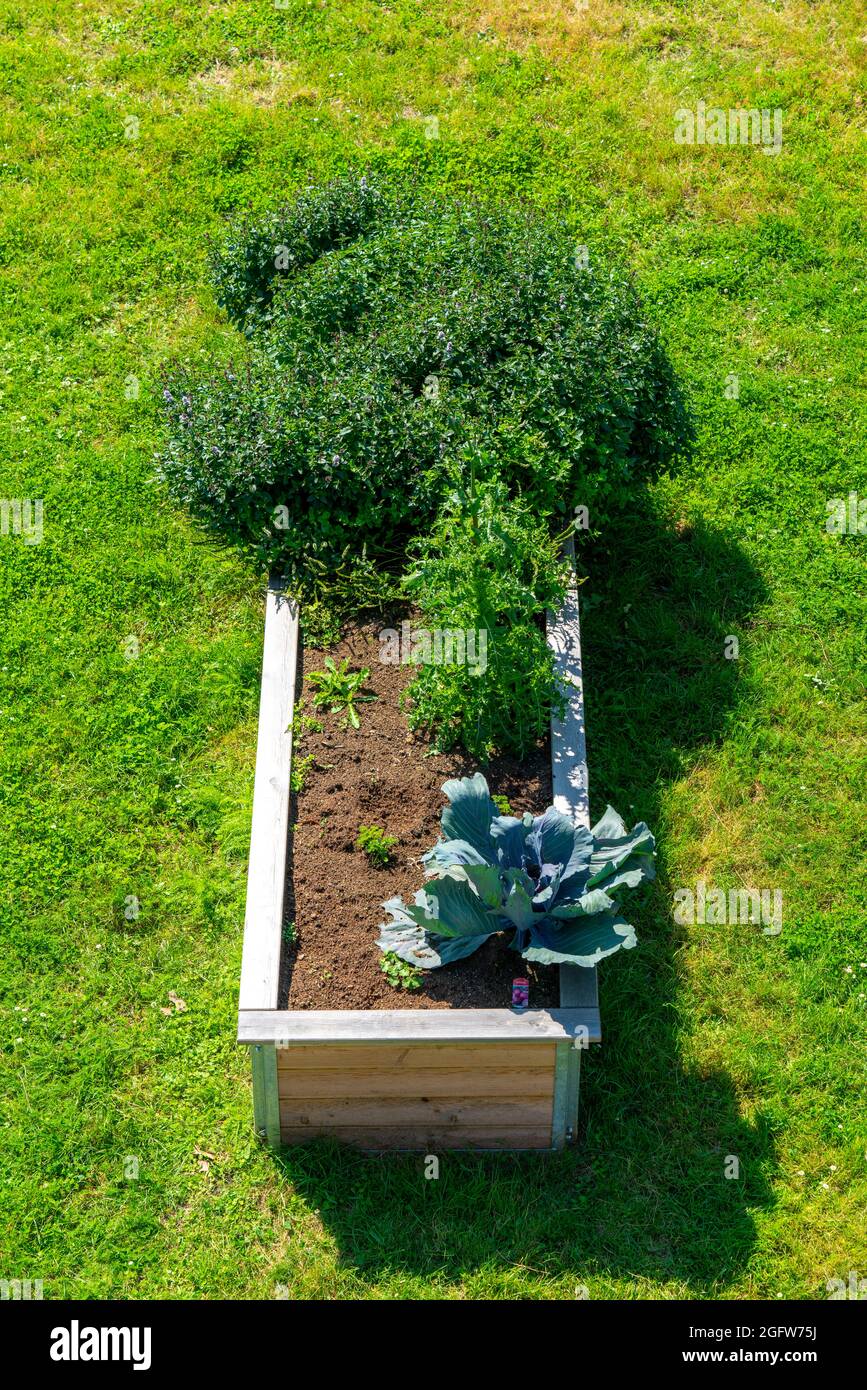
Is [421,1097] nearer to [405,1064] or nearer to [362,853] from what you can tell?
[405,1064]

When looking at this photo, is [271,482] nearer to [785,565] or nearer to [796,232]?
[785,565]

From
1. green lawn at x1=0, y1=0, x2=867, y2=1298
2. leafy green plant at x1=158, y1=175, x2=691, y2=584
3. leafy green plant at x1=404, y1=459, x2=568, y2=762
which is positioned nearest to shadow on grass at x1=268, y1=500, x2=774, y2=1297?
green lawn at x1=0, y1=0, x2=867, y2=1298

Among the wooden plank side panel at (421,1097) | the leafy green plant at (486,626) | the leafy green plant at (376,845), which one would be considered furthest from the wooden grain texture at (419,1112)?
the leafy green plant at (486,626)

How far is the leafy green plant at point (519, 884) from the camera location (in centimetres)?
555

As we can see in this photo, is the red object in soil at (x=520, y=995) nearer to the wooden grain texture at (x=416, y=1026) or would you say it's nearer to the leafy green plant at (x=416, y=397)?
the wooden grain texture at (x=416, y=1026)

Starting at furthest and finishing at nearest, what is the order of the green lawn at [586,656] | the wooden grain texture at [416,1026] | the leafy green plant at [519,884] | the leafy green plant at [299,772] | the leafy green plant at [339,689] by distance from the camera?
the leafy green plant at [339,689]
the leafy green plant at [299,772]
the green lawn at [586,656]
the leafy green plant at [519,884]
the wooden grain texture at [416,1026]

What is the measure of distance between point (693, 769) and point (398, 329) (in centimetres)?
234

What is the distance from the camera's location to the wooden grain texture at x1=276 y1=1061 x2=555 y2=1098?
18.3 feet

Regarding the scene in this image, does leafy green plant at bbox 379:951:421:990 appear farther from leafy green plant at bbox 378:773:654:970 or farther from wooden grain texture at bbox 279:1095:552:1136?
wooden grain texture at bbox 279:1095:552:1136

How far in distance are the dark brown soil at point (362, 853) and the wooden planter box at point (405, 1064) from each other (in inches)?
4.7

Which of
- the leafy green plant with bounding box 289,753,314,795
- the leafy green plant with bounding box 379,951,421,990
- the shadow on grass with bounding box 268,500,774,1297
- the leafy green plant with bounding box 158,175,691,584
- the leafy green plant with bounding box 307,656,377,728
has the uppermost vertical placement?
the leafy green plant with bounding box 158,175,691,584

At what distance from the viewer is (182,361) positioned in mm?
8812

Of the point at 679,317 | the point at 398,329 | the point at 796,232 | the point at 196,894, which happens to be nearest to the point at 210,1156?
the point at 196,894

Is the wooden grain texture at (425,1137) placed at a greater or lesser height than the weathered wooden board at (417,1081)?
lesser
